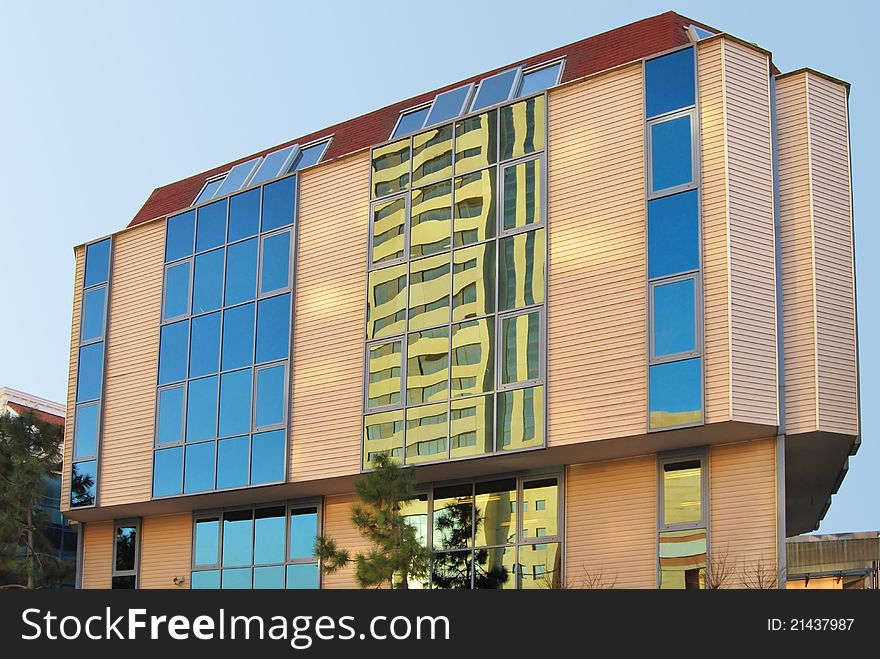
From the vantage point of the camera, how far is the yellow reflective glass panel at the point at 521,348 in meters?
27.8

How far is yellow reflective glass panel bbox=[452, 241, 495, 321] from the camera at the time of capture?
29016 millimetres

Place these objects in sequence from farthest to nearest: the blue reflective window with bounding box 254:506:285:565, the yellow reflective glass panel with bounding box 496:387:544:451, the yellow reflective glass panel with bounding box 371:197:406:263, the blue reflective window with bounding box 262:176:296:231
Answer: the blue reflective window with bounding box 262:176:296:231 < the blue reflective window with bounding box 254:506:285:565 < the yellow reflective glass panel with bounding box 371:197:406:263 < the yellow reflective glass panel with bounding box 496:387:544:451

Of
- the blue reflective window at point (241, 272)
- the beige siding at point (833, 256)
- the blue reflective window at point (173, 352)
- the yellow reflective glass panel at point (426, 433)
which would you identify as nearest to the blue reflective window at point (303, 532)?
the yellow reflective glass panel at point (426, 433)

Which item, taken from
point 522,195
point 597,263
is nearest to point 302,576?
point 522,195

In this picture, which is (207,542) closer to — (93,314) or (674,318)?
(93,314)

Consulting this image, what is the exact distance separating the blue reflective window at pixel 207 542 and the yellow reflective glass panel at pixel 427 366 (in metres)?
8.29

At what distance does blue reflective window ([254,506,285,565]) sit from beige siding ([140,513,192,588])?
247 centimetres

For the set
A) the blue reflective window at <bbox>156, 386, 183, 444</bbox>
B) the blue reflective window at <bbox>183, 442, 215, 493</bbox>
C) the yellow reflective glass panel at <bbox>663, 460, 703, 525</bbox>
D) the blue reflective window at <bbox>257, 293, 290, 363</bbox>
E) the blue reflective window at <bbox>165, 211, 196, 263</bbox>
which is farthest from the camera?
the blue reflective window at <bbox>165, 211, 196, 263</bbox>

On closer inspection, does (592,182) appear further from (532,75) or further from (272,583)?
(272,583)

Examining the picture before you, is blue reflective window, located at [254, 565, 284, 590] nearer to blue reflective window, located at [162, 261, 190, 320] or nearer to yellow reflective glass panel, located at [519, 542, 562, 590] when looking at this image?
blue reflective window, located at [162, 261, 190, 320]

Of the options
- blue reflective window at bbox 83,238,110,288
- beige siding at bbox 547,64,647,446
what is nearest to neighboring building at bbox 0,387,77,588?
blue reflective window at bbox 83,238,110,288

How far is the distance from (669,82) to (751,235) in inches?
143

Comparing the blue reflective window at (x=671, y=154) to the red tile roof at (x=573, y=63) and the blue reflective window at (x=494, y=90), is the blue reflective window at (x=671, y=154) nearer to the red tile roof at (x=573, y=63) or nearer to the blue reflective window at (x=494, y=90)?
the red tile roof at (x=573, y=63)

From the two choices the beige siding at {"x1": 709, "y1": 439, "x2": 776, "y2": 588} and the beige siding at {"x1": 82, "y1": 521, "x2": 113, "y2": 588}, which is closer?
the beige siding at {"x1": 709, "y1": 439, "x2": 776, "y2": 588}
